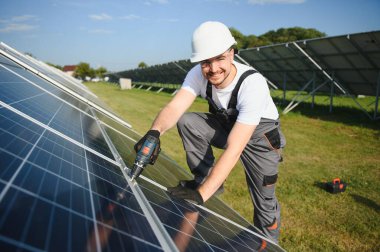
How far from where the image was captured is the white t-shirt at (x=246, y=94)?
281cm

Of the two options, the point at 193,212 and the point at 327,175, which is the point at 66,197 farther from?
the point at 327,175

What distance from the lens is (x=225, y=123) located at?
3594 millimetres

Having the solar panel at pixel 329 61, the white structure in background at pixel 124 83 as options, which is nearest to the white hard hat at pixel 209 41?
the solar panel at pixel 329 61

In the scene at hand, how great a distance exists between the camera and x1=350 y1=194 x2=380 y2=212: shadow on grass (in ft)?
15.3

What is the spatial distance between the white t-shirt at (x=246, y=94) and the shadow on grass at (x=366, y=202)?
2.48 meters

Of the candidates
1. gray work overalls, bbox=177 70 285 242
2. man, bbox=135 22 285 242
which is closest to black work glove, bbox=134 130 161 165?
man, bbox=135 22 285 242

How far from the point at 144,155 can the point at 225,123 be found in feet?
4.36

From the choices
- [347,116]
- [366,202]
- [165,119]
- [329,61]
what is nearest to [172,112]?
[165,119]

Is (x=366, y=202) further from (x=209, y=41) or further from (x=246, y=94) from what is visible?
(x=209, y=41)

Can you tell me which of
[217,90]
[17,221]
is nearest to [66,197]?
[17,221]

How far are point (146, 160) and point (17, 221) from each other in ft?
5.13

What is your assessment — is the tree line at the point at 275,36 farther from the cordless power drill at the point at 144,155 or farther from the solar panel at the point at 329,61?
the cordless power drill at the point at 144,155

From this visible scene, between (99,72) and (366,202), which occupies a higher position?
(99,72)

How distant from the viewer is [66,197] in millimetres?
1419
